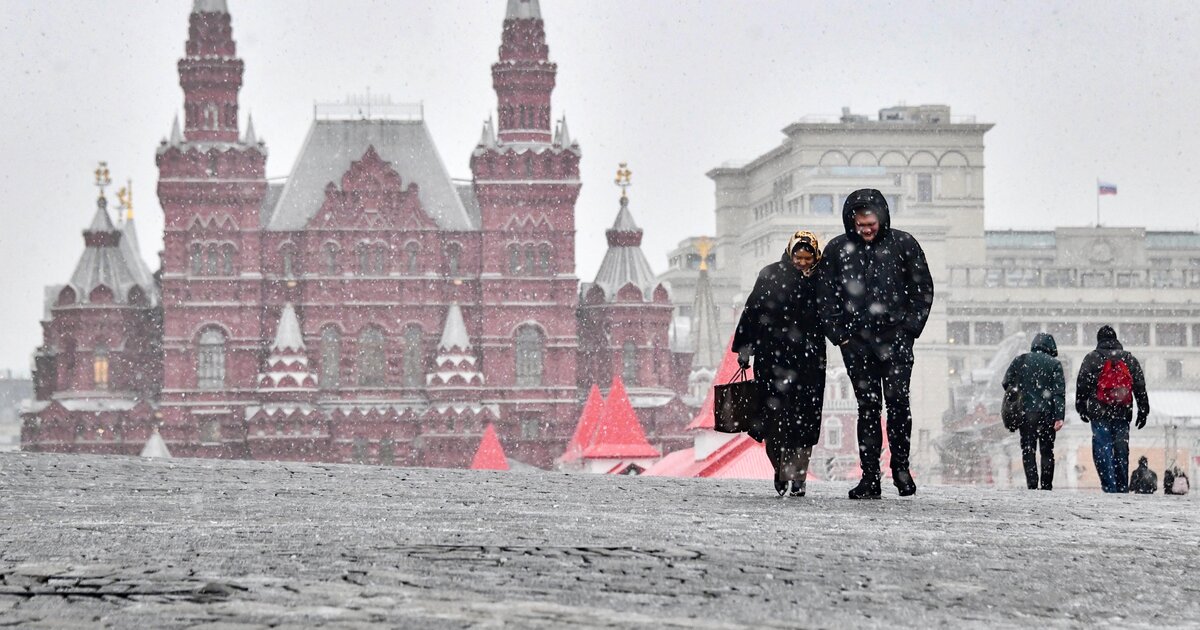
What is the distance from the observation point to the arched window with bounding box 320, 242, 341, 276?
243 ft

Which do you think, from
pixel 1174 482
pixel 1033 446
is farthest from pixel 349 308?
pixel 1033 446

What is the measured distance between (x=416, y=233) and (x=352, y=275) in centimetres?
262

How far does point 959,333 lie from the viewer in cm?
12200

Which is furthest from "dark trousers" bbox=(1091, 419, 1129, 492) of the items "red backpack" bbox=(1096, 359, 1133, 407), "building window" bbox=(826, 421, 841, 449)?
"building window" bbox=(826, 421, 841, 449)

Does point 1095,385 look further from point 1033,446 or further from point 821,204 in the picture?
point 821,204

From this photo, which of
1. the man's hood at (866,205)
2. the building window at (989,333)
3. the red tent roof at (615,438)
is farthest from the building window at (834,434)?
the man's hood at (866,205)

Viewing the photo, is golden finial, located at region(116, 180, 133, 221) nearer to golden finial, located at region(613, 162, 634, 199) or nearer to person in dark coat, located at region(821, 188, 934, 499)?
golden finial, located at region(613, 162, 634, 199)

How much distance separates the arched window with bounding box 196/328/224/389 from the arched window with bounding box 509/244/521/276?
993 cm

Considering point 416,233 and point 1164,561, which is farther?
point 416,233

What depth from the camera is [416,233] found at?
74438mm

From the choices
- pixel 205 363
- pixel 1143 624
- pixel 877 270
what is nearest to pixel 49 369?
pixel 205 363

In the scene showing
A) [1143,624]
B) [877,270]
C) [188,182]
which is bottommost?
[1143,624]

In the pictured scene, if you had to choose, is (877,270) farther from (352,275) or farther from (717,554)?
(352,275)

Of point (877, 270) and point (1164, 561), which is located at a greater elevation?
point (877, 270)
